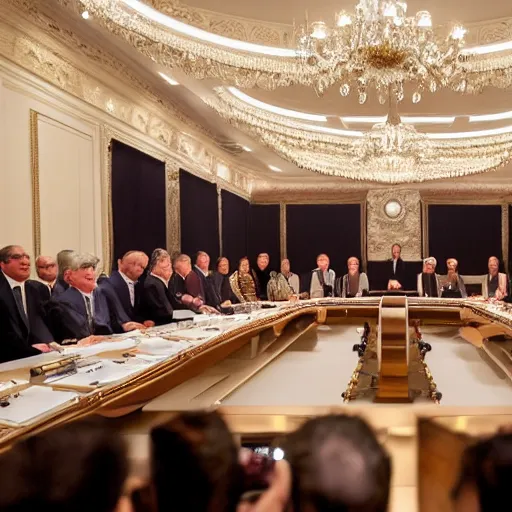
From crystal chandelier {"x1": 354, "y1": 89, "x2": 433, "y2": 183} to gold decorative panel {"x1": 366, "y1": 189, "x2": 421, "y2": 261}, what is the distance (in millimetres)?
4925

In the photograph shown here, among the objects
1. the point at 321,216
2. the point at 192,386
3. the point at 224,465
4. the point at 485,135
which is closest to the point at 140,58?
the point at 192,386

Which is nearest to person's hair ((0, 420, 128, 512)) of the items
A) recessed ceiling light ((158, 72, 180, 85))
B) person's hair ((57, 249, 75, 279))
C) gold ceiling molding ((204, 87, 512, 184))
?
person's hair ((57, 249, 75, 279))

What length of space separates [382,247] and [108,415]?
1145cm

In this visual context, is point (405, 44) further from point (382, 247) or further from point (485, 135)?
point (382, 247)

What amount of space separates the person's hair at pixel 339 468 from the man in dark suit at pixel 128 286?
158 inches

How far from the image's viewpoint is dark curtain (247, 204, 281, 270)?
1174cm

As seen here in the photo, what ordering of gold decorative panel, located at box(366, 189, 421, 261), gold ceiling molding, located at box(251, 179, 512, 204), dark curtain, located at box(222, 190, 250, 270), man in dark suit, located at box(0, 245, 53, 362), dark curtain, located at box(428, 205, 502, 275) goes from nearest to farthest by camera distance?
man in dark suit, located at box(0, 245, 53, 362)
dark curtain, located at box(222, 190, 250, 270)
gold ceiling molding, located at box(251, 179, 512, 204)
gold decorative panel, located at box(366, 189, 421, 261)
dark curtain, located at box(428, 205, 502, 275)

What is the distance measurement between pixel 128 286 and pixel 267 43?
2.58 metres

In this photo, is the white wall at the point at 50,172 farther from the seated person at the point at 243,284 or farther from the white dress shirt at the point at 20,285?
the seated person at the point at 243,284

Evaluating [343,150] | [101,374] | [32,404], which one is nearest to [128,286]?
[101,374]

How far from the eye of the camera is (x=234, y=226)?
9.88m

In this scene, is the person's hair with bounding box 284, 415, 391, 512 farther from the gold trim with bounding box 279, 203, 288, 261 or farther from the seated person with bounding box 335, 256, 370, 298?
the gold trim with bounding box 279, 203, 288, 261

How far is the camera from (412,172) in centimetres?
731

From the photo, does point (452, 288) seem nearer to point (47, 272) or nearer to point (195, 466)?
point (47, 272)
